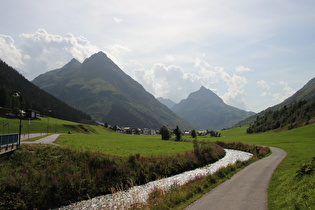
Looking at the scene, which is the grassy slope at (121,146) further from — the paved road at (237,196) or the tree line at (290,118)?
the tree line at (290,118)

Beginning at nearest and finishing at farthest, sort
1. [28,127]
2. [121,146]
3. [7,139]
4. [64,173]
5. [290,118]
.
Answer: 1. [64,173]
2. [7,139]
3. [121,146]
4. [28,127]
5. [290,118]

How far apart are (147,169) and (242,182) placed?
17266 mm

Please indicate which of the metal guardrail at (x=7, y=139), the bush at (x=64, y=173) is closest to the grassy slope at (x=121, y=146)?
the bush at (x=64, y=173)

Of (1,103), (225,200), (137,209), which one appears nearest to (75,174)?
(137,209)

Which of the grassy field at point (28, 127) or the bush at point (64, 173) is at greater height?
the grassy field at point (28, 127)

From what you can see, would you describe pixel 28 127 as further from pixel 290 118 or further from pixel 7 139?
pixel 290 118

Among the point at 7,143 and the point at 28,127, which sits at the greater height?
the point at 28,127

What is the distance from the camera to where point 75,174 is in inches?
1251

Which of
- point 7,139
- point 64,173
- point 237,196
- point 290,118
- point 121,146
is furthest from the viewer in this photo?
point 290,118

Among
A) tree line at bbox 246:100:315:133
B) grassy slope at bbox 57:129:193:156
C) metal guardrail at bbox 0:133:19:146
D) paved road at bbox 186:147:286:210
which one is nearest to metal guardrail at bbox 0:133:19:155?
metal guardrail at bbox 0:133:19:146

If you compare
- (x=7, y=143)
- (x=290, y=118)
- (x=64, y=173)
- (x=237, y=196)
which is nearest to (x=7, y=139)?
(x=7, y=143)

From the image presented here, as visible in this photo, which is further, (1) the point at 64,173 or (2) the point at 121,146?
(2) the point at 121,146

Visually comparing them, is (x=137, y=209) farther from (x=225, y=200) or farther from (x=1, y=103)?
(x=1, y=103)

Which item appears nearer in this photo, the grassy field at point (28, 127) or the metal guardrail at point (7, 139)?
the metal guardrail at point (7, 139)
